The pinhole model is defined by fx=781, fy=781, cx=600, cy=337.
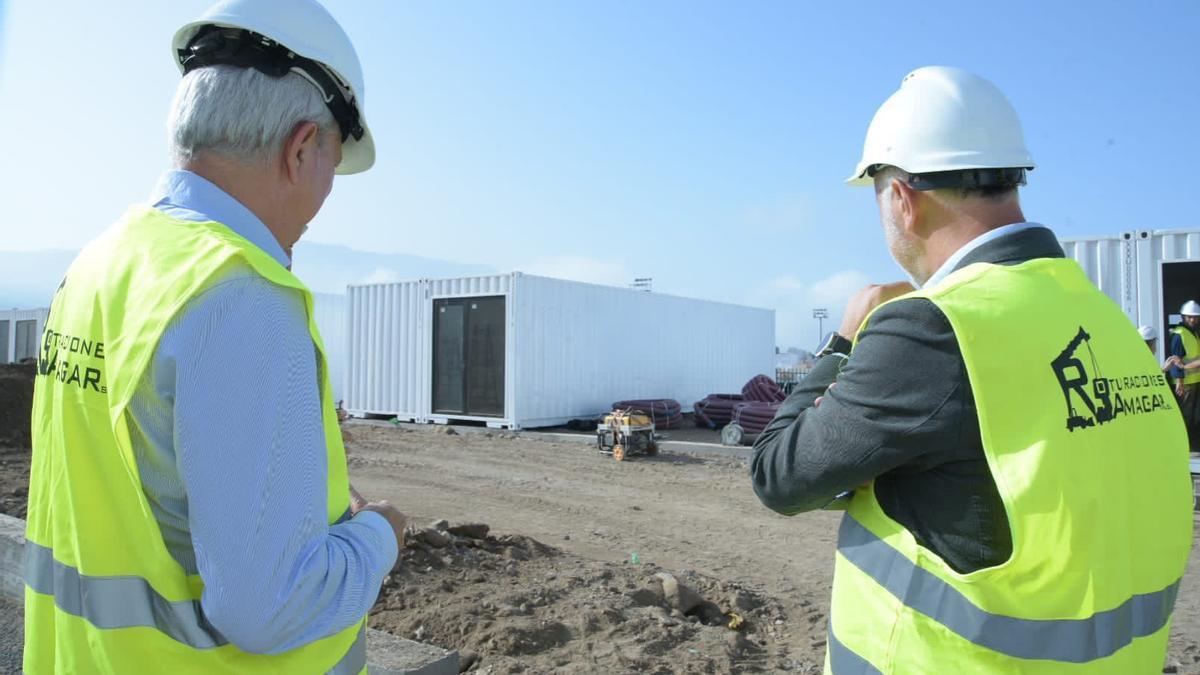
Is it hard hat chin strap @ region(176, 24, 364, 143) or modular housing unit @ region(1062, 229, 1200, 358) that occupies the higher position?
modular housing unit @ region(1062, 229, 1200, 358)

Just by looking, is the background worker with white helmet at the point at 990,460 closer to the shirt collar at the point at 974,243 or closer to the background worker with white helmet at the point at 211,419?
the shirt collar at the point at 974,243

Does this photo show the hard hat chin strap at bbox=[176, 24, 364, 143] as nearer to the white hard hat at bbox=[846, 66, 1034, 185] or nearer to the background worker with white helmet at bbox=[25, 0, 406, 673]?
the background worker with white helmet at bbox=[25, 0, 406, 673]

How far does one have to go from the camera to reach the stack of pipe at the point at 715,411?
57.7ft

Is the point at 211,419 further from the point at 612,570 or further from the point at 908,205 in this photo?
the point at 612,570

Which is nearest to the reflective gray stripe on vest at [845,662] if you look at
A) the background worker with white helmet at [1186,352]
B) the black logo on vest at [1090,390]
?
the black logo on vest at [1090,390]

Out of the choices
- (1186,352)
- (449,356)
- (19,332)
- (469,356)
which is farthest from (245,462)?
(19,332)

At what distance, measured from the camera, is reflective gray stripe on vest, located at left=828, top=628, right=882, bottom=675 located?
157 cm

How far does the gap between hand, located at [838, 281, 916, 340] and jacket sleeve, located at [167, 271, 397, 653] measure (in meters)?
1.27

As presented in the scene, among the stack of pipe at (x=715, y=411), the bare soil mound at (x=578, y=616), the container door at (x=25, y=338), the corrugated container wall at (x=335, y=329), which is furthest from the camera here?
the container door at (x=25, y=338)

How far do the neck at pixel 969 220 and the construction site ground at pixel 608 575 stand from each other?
3016mm

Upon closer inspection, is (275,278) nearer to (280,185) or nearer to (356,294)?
(280,185)

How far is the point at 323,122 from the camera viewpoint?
1477 millimetres

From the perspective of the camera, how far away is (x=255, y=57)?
1422 mm

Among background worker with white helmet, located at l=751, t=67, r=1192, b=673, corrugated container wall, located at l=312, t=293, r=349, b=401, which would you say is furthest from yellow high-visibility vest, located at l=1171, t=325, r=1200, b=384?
corrugated container wall, located at l=312, t=293, r=349, b=401
